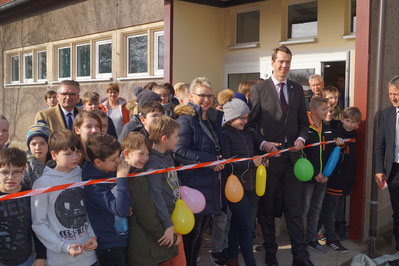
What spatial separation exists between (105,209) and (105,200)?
9cm

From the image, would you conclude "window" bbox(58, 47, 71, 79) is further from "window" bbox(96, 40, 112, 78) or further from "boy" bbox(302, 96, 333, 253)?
"boy" bbox(302, 96, 333, 253)

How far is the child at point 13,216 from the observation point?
98.0 inches

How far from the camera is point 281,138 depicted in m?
4.29

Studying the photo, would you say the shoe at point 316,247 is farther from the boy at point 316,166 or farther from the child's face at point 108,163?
the child's face at point 108,163

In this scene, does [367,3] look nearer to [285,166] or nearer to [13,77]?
[285,166]

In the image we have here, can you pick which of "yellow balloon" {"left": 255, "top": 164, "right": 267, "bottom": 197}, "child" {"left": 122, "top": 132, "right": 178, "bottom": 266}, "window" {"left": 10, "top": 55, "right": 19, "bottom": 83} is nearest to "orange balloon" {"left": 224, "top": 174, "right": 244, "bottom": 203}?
"yellow balloon" {"left": 255, "top": 164, "right": 267, "bottom": 197}

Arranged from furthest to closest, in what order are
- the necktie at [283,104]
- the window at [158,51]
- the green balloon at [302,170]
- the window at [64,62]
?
the window at [64,62], the window at [158,51], the necktie at [283,104], the green balloon at [302,170]

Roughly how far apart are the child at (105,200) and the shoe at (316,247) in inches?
114

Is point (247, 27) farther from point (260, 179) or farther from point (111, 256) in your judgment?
point (111, 256)

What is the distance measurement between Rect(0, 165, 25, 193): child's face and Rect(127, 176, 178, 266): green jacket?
740 millimetres

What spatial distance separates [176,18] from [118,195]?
5387 mm

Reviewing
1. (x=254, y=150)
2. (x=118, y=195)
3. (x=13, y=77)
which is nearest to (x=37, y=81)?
(x=13, y=77)

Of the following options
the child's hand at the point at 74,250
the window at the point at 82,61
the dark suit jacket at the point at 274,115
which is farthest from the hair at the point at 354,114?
the window at the point at 82,61

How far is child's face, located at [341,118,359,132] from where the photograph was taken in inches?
197
